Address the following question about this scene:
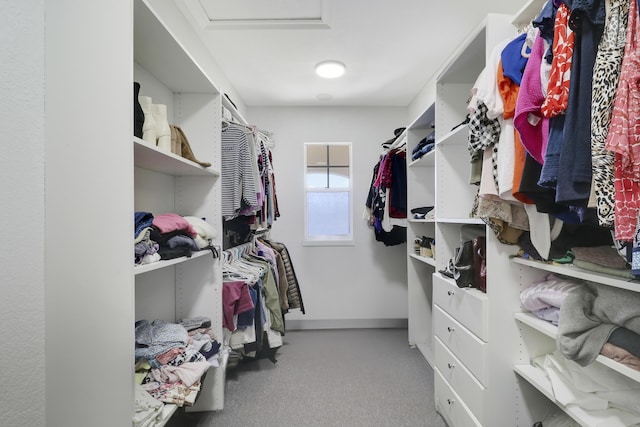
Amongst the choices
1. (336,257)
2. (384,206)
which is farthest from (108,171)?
(336,257)

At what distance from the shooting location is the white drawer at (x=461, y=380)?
130 centimetres

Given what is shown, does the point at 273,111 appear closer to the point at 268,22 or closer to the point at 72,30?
the point at 268,22

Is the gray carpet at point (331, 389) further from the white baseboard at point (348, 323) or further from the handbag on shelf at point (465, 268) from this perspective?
the handbag on shelf at point (465, 268)

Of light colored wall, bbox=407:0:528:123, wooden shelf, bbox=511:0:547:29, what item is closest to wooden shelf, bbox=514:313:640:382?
wooden shelf, bbox=511:0:547:29

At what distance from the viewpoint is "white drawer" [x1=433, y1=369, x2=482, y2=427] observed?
1380 mm

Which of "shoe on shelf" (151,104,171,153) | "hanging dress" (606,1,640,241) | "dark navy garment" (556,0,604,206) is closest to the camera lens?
"hanging dress" (606,1,640,241)

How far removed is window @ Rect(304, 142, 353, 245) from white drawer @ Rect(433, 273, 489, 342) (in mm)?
1734

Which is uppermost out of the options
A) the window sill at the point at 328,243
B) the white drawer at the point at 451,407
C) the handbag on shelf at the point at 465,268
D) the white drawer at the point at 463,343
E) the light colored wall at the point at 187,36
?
the light colored wall at the point at 187,36

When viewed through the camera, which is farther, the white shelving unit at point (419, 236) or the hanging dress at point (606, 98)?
the white shelving unit at point (419, 236)

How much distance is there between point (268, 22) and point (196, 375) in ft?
6.81

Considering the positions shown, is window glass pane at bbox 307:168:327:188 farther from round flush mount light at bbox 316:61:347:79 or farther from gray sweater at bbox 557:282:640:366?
gray sweater at bbox 557:282:640:366

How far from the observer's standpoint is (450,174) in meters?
1.83

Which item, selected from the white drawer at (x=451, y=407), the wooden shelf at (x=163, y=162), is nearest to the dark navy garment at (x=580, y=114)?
the white drawer at (x=451, y=407)

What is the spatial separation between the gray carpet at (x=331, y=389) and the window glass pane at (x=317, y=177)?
1.75 meters
